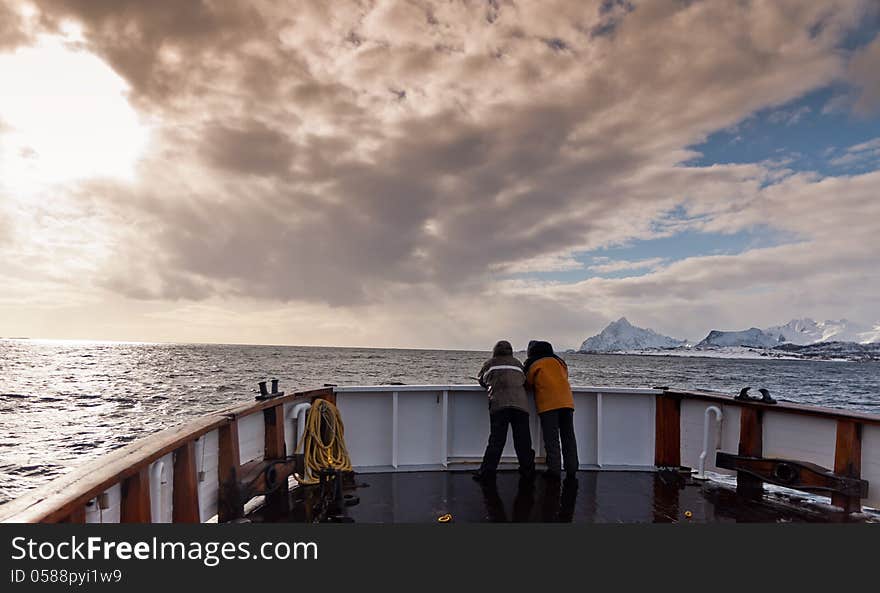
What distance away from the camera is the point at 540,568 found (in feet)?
9.72

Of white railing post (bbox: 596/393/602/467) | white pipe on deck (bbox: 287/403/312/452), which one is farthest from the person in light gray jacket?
white pipe on deck (bbox: 287/403/312/452)

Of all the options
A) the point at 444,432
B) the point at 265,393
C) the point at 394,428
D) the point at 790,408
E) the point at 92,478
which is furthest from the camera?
the point at 444,432

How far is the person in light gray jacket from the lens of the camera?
6.00 meters

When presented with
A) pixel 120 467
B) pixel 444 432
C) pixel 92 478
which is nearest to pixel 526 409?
pixel 444 432

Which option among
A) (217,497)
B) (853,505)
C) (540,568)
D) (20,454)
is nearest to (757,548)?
(540,568)

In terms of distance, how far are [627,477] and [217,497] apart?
4.71 m

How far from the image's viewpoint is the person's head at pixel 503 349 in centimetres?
A: 627

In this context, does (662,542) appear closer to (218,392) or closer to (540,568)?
(540,568)

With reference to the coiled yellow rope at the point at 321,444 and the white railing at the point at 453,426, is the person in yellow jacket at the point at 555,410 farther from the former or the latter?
the coiled yellow rope at the point at 321,444

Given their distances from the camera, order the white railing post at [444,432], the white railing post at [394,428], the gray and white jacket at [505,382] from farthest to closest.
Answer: the white railing post at [444,432], the white railing post at [394,428], the gray and white jacket at [505,382]

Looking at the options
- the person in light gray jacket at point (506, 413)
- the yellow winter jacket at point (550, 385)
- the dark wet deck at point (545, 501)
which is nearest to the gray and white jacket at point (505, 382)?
the person in light gray jacket at point (506, 413)

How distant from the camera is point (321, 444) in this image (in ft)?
18.4

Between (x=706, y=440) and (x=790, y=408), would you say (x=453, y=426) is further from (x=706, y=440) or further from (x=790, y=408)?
(x=790, y=408)

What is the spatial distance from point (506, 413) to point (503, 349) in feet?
2.51
